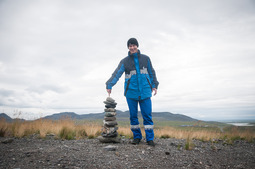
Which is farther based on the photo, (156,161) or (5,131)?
(5,131)

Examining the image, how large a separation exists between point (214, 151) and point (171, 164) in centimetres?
285

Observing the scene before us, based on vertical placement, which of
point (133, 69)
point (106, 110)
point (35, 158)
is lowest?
point (35, 158)

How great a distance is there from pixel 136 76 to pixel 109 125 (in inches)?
84.5

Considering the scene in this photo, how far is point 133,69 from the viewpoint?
565 cm

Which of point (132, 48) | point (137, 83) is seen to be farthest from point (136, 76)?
point (132, 48)

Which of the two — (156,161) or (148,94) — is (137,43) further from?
(156,161)

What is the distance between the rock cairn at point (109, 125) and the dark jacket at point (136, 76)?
859 mm

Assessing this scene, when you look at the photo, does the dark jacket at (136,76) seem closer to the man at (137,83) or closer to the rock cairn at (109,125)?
the man at (137,83)

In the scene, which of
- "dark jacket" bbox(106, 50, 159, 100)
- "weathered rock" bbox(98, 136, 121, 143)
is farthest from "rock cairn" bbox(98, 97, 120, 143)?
"dark jacket" bbox(106, 50, 159, 100)

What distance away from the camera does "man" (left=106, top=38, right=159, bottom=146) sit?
546 cm

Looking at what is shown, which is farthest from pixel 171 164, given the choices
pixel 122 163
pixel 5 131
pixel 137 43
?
pixel 5 131

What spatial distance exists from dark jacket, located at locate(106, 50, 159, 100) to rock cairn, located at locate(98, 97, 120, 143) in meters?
0.86

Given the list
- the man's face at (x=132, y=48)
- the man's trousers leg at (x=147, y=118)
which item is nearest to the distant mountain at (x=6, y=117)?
the man's trousers leg at (x=147, y=118)

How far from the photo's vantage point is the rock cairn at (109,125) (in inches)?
232
